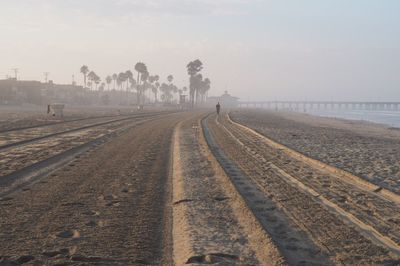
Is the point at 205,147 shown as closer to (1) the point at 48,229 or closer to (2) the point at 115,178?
(2) the point at 115,178

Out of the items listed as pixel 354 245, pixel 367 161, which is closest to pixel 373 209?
pixel 354 245

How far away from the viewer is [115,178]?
10.0 meters

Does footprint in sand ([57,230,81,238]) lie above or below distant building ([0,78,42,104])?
below

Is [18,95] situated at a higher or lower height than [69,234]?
higher

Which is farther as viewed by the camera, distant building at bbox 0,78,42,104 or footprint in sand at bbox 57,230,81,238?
distant building at bbox 0,78,42,104

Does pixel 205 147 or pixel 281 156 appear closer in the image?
pixel 281 156

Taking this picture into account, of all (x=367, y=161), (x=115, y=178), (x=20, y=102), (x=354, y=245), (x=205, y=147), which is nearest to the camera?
(x=354, y=245)

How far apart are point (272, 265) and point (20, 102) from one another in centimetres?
8553

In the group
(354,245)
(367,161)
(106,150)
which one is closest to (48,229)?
(354,245)

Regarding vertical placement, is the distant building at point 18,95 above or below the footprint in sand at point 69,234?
above

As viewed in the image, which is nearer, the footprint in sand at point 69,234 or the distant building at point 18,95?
the footprint in sand at point 69,234

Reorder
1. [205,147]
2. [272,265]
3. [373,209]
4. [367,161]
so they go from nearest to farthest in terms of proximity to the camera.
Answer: [272,265]
[373,209]
[367,161]
[205,147]

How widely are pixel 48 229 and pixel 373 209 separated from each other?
549 cm

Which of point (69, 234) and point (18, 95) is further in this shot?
point (18, 95)
